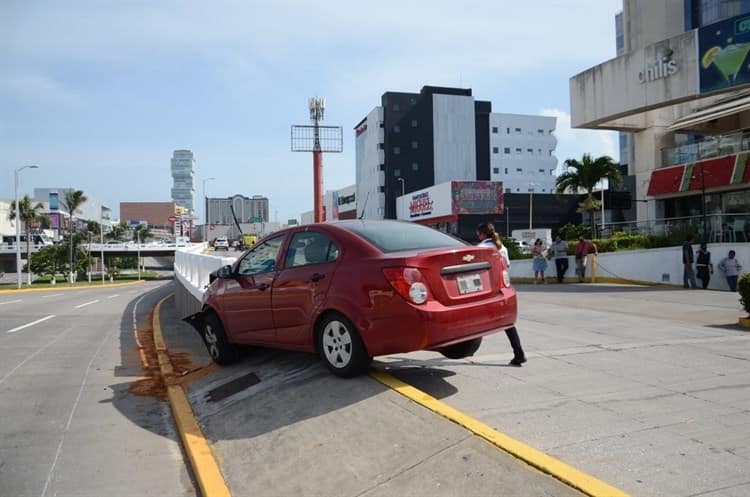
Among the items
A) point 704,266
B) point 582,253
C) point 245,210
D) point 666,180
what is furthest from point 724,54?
point 245,210

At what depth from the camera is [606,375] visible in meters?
5.96

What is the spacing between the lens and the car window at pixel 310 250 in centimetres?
596

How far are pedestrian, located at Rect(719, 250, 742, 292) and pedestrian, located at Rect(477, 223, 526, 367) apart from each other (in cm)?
1260

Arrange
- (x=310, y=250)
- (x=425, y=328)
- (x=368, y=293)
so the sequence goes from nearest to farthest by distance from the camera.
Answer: (x=425, y=328) → (x=368, y=293) → (x=310, y=250)

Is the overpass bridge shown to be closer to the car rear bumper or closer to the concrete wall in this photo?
the concrete wall

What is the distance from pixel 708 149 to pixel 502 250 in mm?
21417

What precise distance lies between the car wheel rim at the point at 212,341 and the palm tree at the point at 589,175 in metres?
32.2

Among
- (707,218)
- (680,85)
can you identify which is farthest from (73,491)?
(680,85)

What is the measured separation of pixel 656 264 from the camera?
20.4m

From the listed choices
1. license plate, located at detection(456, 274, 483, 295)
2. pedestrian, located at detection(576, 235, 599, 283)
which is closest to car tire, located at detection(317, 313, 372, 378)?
license plate, located at detection(456, 274, 483, 295)

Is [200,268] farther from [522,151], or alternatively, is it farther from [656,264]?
[522,151]

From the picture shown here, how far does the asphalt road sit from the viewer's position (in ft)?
15.0

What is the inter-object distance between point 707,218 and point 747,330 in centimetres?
1270

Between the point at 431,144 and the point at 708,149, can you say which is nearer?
the point at 708,149
